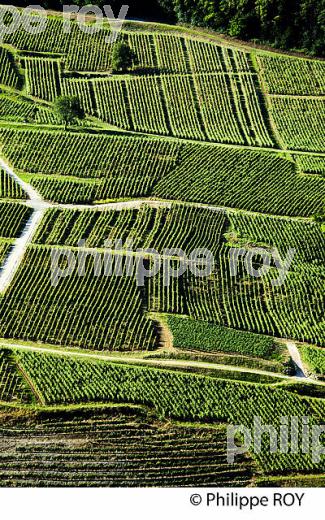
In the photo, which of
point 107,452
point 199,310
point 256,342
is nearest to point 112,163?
point 199,310

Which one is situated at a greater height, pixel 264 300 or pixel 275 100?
pixel 275 100

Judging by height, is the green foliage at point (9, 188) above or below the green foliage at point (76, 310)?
above

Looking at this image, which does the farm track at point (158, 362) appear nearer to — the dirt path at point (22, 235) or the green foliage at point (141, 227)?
the dirt path at point (22, 235)

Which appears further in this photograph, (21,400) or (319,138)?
(319,138)

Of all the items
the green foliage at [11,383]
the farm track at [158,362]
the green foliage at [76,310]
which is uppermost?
the green foliage at [76,310]

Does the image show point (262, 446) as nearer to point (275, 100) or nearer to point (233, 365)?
point (233, 365)

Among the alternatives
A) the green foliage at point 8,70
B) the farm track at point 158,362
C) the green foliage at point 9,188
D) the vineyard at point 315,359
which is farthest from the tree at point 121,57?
the vineyard at point 315,359

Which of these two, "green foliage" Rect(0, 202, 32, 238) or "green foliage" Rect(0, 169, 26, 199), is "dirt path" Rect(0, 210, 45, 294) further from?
"green foliage" Rect(0, 169, 26, 199)

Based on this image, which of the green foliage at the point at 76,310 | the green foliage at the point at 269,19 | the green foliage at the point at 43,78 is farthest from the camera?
the green foliage at the point at 269,19
